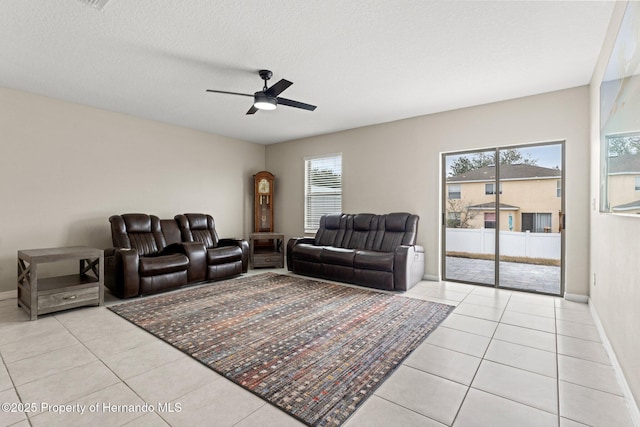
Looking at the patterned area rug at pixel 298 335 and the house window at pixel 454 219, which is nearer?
the patterned area rug at pixel 298 335

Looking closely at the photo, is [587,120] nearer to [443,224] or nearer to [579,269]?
[579,269]

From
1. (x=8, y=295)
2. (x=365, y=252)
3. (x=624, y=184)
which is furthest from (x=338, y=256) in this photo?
(x=8, y=295)

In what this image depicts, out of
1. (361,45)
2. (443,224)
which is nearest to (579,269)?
(443,224)

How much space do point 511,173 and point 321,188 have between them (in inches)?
135

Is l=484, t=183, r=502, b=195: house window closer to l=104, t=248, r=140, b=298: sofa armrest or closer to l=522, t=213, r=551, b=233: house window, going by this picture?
l=522, t=213, r=551, b=233: house window

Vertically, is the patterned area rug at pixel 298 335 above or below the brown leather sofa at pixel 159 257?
below

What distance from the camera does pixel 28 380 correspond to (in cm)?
200

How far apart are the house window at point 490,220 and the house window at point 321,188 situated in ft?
8.56

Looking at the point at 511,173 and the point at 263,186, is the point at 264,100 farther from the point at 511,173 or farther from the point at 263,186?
the point at 511,173

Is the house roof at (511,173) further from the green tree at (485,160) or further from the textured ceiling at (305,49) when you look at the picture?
the textured ceiling at (305,49)

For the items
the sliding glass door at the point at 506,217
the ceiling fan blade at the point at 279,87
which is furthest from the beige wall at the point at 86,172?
the sliding glass door at the point at 506,217

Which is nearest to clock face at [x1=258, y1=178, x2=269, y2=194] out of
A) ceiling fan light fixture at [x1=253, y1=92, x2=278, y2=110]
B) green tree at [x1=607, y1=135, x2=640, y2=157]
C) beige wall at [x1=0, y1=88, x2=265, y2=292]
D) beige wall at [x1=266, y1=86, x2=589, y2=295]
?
beige wall at [x1=266, y1=86, x2=589, y2=295]

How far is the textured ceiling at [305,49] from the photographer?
238cm

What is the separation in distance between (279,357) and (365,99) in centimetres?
350
